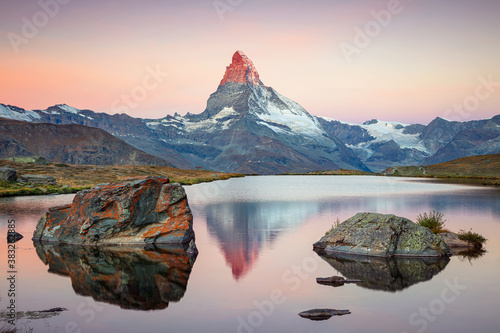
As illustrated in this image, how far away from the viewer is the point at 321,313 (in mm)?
16453

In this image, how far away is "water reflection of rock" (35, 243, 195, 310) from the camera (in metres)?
18.9

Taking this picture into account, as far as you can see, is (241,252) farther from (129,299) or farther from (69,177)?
(69,177)

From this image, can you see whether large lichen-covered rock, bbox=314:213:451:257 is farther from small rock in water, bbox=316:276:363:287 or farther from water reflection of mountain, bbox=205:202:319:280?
small rock in water, bbox=316:276:363:287

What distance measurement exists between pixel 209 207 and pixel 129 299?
133 ft

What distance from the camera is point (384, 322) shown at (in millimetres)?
15844

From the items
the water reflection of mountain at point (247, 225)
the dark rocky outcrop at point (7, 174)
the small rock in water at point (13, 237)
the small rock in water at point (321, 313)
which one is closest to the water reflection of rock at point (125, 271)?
the small rock in water at point (13, 237)

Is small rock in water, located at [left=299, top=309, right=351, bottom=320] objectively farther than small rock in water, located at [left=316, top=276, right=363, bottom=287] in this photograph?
No

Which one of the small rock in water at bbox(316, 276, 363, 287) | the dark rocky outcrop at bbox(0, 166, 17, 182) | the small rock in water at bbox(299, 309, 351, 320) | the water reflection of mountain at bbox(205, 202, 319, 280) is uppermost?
the dark rocky outcrop at bbox(0, 166, 17, 182)

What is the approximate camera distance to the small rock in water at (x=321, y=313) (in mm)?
16234

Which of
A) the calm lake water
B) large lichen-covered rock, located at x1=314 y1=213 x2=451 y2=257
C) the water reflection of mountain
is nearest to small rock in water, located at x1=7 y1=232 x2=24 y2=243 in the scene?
the calm lake water

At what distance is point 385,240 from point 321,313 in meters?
11.5

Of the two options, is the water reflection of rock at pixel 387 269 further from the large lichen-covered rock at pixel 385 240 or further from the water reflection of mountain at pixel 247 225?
the water reflection of mountain at pixel 247 225

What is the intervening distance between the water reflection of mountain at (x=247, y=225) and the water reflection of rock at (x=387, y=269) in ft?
16.3

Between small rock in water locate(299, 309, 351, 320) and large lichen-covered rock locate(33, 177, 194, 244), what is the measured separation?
15.3 m
